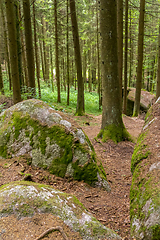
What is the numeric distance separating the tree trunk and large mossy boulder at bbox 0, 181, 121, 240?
14.6 feet

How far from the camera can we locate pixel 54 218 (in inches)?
77.3

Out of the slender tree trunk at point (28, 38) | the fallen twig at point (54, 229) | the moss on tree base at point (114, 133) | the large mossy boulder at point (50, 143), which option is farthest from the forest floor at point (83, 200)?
the slender tree trunk at point (28, 38)

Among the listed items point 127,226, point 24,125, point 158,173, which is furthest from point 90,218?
point 24,125

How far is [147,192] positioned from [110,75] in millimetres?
4957

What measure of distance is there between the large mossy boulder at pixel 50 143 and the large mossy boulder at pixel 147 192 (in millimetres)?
1117

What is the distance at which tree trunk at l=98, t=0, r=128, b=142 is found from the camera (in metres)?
5.99

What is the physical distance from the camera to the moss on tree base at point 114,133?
253 inches

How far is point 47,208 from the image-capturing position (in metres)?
2.04

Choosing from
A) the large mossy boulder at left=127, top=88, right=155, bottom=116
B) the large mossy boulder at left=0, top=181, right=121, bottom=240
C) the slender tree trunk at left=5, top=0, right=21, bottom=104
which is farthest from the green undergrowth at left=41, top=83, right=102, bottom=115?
the large mossy boulder at left=0, top=181, right=121, bottom=240

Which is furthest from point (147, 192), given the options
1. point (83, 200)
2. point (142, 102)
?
point (142, 102)

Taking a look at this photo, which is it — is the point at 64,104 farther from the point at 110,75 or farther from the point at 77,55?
the point at 110,75

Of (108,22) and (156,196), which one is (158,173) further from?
(108,22)

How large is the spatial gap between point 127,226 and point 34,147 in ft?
7.83

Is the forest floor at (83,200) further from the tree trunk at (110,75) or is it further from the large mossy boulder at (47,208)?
the tree trunk at (110,75)
